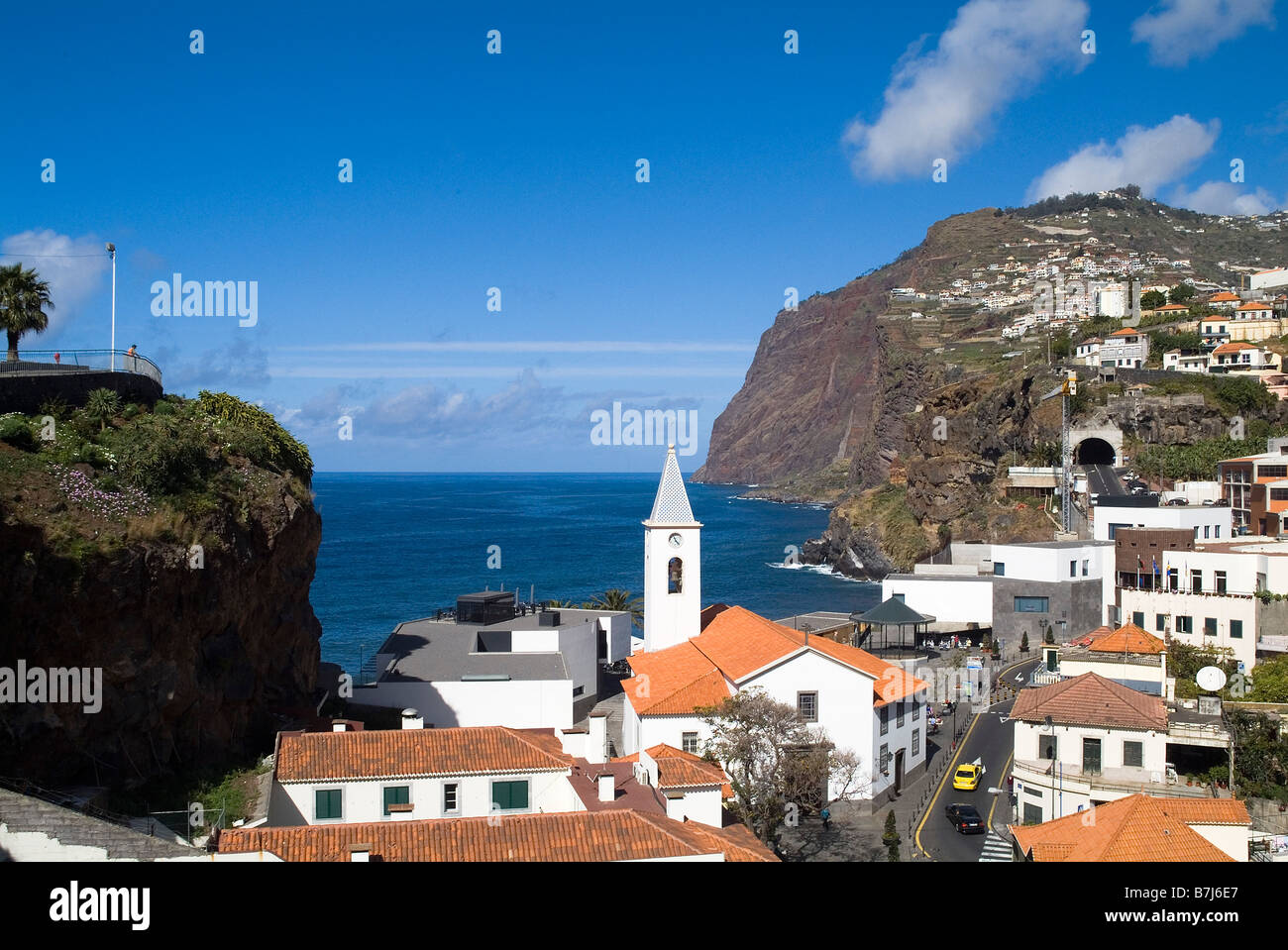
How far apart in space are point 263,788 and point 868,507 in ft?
327

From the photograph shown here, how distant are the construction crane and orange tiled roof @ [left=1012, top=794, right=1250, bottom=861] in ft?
168

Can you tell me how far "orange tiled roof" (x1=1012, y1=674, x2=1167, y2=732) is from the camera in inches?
1084

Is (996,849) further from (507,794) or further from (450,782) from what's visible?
(450,782)

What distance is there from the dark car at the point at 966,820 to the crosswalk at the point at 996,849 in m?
0.29

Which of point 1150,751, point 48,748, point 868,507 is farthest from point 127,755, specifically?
point 868,507

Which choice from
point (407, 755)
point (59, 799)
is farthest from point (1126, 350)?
point (59, 799)

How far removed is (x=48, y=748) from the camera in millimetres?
18906

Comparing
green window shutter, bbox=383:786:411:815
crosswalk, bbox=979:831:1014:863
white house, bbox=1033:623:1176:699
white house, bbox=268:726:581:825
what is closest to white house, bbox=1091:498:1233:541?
white house, bbox=1033:623:1176:699

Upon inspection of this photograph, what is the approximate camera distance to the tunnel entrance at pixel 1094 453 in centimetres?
8381

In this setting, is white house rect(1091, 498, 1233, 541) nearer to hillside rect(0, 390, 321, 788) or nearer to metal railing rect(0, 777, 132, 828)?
hillside rect(0, 390, 321, 788)

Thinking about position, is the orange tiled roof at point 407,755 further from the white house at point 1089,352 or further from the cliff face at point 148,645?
the white house at point 1089,352
